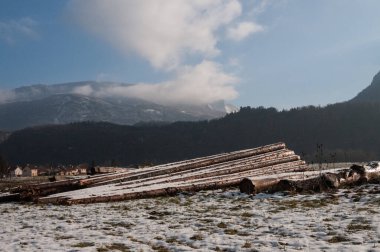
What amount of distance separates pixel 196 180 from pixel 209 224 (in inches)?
389

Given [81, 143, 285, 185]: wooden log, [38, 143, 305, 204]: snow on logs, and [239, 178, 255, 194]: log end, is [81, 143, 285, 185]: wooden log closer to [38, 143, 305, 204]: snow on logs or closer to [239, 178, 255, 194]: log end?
[38, 143, 305, 204]: snow on logs

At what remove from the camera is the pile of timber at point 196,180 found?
1939 cm

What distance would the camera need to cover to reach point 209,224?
42.4 ft

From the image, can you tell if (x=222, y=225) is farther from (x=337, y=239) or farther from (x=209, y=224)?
(x=337, y=239)

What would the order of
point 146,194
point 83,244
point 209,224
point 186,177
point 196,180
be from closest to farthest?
point 83,244 → point 209,224 → point 146,194 → point 196,180 → point 186,177

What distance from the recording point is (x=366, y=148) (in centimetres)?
19300

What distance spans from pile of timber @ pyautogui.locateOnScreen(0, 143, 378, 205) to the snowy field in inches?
52.8

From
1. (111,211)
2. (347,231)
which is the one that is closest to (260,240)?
(347,231)

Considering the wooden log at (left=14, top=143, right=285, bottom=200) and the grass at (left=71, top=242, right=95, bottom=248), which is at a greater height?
the wooden log at (left=14, top=143, right=285, bottom=200)

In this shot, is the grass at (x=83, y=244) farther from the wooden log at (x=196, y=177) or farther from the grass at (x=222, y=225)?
the wooden log at (x=196, y=177)

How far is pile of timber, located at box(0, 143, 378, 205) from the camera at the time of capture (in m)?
19.4

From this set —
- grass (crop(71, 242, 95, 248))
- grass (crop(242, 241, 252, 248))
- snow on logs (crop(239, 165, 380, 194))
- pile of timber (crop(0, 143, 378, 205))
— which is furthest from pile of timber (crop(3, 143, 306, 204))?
grass (crop(242, 241, 252, 248))

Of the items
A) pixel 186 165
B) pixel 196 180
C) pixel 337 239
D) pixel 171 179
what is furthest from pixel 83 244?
pixel 186 165

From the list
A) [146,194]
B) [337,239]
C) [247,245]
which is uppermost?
[146,194]
